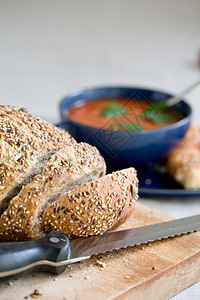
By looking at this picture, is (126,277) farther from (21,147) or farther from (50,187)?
(21,147)

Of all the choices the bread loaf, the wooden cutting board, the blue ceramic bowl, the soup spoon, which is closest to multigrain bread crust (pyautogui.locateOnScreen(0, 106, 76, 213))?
the bread loaf

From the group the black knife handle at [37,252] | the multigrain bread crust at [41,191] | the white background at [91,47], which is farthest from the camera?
the white background at [91,47]

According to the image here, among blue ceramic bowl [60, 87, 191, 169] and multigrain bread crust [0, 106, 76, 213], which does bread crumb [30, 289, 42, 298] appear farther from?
blue ceramic bowl [60, 87, 191, 169]

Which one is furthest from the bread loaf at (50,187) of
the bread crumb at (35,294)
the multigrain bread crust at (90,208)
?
the bread crumb at (35,294)

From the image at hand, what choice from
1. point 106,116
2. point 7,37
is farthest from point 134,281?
point 7,37

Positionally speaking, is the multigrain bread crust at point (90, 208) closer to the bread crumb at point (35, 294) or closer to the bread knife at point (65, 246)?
the bread knife at point (65, 246)

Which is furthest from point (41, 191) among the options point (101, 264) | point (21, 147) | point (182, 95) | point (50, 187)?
point (182, 95)

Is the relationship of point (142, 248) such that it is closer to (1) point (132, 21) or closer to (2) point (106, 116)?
(2) point (106, 116)
